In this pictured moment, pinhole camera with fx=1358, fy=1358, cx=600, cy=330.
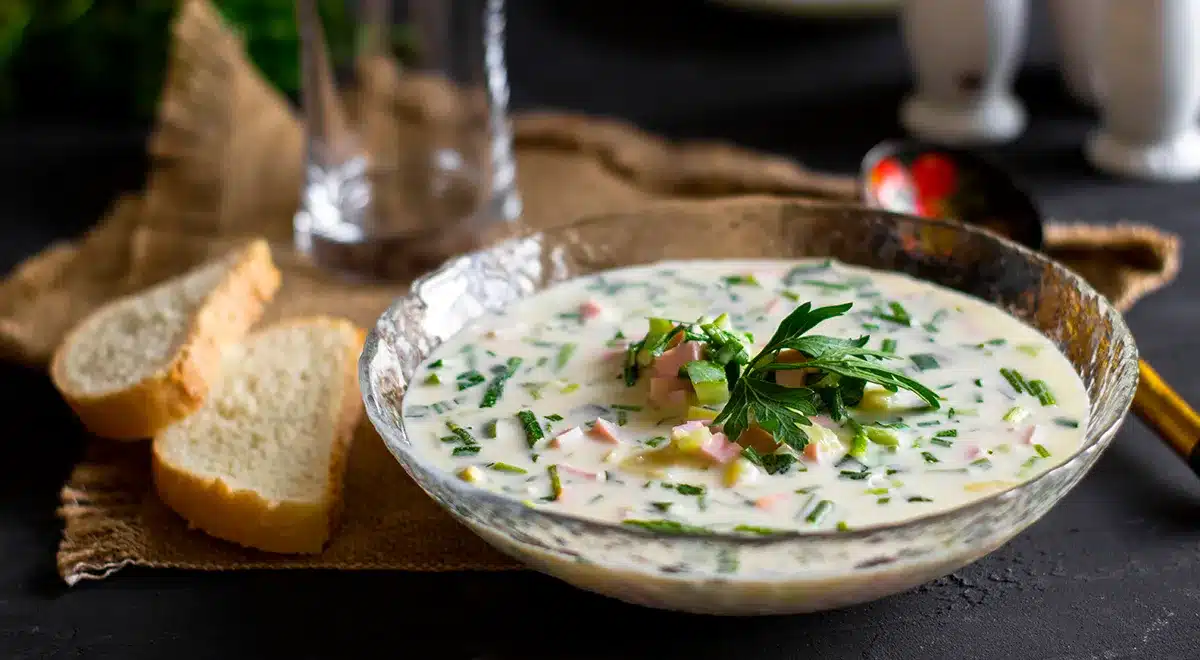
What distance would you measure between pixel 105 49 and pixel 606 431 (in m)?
2.90

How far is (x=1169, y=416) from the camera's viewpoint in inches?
97.3

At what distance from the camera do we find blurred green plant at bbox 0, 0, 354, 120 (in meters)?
4.22

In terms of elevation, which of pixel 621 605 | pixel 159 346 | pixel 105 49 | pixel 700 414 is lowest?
pixel 621 605

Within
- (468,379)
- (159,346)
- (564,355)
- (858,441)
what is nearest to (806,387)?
(858,441)

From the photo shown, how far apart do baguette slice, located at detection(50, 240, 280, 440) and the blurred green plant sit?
4.80ft

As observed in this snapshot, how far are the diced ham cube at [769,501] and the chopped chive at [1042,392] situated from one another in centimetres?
56

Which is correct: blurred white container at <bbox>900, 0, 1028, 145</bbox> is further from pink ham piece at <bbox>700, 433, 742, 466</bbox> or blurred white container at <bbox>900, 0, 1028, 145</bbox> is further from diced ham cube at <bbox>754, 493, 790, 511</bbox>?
diced ham cube at <bbox>754, 493, 790, 511</bbox>

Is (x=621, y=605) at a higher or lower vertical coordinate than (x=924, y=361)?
lower

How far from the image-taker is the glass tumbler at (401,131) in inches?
139

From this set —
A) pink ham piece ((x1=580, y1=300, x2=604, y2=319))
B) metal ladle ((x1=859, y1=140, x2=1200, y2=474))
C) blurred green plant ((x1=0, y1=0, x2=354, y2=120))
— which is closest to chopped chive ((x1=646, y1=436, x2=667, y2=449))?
pink ham piece ((x1=580, y1=300, x2=604, y2=319))

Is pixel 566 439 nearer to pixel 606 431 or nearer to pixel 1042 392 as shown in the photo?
pixel 606 431

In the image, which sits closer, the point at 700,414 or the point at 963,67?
the point at 700,414

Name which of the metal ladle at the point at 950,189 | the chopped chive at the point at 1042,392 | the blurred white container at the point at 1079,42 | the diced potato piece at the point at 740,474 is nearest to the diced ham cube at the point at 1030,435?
the chopped chive at the point at 1042,392

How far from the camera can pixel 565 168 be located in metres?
3.97
